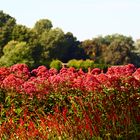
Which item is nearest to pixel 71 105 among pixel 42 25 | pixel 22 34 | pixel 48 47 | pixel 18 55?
pixel 18 55

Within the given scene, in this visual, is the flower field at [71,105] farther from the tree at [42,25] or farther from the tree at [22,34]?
the tree at [42,25]

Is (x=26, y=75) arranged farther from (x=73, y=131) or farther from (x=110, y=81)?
(x=73, y=131)

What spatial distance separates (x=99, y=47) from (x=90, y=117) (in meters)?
90.8

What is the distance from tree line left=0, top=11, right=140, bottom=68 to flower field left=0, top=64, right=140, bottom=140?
172ft

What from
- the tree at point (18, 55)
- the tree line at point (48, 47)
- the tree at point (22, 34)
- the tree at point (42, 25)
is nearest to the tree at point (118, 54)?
the tree line at point (48, 47)

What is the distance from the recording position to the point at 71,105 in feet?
32.1

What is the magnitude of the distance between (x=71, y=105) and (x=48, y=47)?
248 ft

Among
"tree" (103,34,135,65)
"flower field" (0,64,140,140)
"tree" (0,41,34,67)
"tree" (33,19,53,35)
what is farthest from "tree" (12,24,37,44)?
"flower field" (0,64,140,140)

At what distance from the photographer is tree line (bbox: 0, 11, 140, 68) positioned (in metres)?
65.9

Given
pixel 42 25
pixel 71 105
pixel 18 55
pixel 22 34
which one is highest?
pixel 42 25

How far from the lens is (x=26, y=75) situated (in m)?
11.5

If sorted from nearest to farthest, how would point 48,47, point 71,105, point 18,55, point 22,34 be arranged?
1. point 71,105
2. point 18,55
3. point 22,34
4. point 48,47

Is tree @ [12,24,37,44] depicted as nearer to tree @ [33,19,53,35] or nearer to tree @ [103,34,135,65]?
tree @ [103,34,135,65]

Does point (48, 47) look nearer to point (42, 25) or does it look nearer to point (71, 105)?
point (42, 25)
